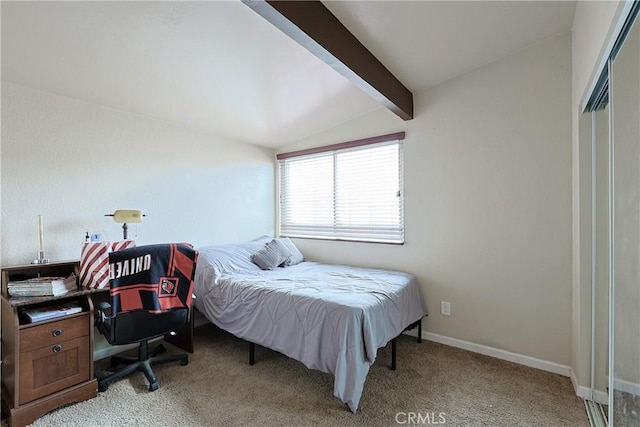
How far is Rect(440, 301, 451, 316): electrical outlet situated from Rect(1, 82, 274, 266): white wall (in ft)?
7.88

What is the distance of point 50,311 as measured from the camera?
6.40ft

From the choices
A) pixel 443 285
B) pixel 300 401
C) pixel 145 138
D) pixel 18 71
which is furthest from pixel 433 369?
pixel 18 71

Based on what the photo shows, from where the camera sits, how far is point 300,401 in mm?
1962

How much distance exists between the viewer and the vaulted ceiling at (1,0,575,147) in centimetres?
167

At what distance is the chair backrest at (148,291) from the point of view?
6.42 feet

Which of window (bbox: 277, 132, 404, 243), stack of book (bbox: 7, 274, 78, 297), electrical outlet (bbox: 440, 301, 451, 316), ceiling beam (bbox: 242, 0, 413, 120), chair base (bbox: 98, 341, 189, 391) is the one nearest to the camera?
ceiling beam (bbox: 242, 0, 413, 120)

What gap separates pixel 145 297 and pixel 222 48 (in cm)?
174

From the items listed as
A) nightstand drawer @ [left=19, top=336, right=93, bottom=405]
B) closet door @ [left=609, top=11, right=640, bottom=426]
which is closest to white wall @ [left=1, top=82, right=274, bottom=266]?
nightstand drawer @ [left=19, top=336, right=93, bottom=405]

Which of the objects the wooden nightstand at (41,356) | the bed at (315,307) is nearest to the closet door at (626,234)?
the bed at (315,307)

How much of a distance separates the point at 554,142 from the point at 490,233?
849mm

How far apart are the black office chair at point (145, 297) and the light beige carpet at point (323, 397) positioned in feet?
0.67

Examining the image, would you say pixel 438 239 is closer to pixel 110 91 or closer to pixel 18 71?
pixel 110 91

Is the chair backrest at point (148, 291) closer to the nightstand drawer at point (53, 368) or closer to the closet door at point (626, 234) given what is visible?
the nightstand drawer at point (53, 368)

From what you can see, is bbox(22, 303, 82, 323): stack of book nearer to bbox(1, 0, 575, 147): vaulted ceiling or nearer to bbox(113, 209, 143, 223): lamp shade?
bbox(113, 209, 143, 223): lamp shade
